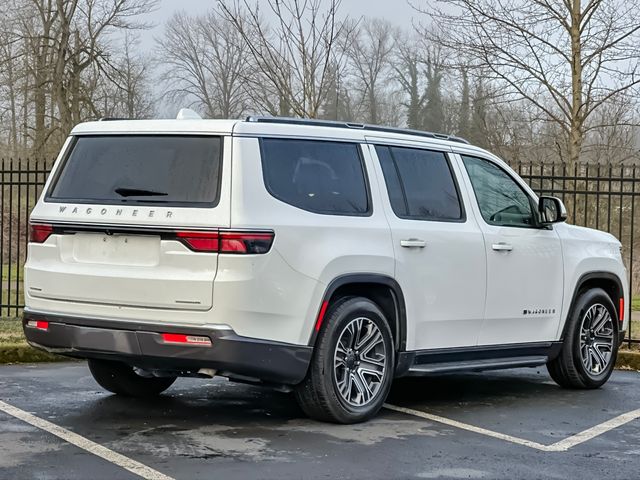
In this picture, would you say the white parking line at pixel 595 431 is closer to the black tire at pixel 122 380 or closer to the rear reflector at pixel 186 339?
the rear reflector at pixel 186 339

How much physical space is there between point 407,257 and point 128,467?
2470 mm

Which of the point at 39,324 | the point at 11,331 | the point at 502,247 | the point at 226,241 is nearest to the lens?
the point at 226,241

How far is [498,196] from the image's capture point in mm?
7840

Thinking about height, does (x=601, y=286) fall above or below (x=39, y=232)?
below

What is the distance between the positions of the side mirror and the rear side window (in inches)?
78.1

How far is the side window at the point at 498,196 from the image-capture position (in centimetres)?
764

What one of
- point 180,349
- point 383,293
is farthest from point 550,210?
point 180,349

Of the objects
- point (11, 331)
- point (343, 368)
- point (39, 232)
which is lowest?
point (11, 331)

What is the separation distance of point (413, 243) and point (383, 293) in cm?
39

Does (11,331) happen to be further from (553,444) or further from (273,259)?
(553,444)

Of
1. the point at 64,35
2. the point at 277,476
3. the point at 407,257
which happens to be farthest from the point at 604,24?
the point at 64,35

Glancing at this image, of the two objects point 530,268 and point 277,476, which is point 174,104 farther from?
point 277,476

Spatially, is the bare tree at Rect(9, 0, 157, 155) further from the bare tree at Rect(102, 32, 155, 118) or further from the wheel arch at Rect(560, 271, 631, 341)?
the wheel arch at Rect(560, 271, 631, 341)

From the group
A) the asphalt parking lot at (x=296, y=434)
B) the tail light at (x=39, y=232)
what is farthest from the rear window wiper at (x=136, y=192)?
the asphalt parking lot at (x=296, y=434)
